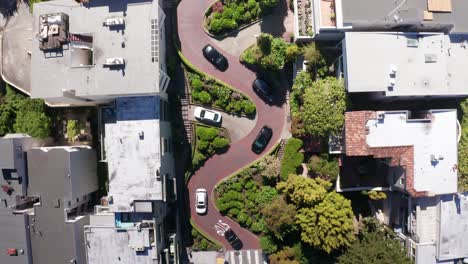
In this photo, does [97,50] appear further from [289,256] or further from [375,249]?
[375,249]

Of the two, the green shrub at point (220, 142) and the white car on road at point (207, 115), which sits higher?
the white car on road at point (207, 115)

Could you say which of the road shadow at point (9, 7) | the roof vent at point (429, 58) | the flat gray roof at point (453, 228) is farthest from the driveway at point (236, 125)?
the road shadow at point (9, 7)

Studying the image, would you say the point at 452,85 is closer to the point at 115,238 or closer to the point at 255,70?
the point at 255,70

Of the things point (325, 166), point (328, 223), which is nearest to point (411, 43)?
point (325, 166)

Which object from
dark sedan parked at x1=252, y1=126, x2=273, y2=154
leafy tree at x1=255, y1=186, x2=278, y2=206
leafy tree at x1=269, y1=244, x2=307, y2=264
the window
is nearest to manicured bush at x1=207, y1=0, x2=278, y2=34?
dark sedan parked at x1=252, y1=126, x2=273, y2=154

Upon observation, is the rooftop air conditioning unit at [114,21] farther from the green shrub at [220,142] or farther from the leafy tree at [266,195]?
the leafy tree at [266,195]

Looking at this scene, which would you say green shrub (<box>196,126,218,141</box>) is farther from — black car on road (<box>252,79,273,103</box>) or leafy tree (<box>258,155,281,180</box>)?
black car on road (<box>252,79,273,103</box>)
